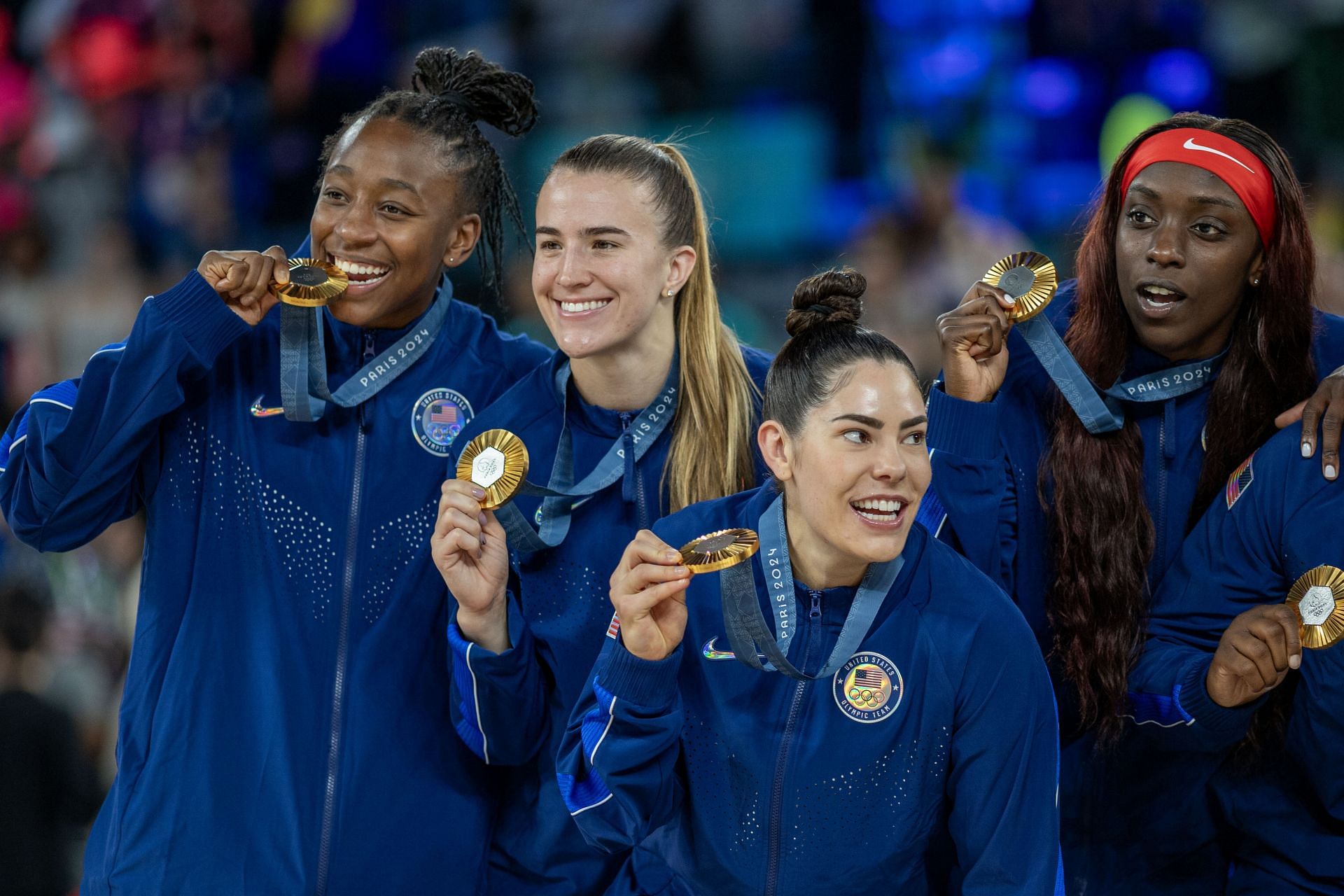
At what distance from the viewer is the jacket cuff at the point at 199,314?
9.74 feet

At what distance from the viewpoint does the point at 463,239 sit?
132 inches

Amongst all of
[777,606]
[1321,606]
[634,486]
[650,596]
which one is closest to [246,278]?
[634,486]

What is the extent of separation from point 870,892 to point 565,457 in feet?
3.26

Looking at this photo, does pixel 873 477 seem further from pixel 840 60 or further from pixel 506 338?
pixel 840 60

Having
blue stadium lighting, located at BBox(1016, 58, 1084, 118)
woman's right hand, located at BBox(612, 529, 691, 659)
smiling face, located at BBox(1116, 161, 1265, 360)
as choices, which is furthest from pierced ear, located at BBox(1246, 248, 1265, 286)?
blue stadium lighting, located at BBox(1016, 58, 1084, 118)

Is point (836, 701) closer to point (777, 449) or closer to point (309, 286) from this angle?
point (777, 449)

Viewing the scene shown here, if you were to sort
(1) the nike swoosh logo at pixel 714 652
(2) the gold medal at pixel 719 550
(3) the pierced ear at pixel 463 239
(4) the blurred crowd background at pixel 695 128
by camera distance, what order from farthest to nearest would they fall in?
(4) the blurred crowd background at pixel 695 128
(3) the pierced ear at pixel 463 239
(1) the nike swoosh logo at pixel 714 652
(2) the gold medal at pixel 719 550

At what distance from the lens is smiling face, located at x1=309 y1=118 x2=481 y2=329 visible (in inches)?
125

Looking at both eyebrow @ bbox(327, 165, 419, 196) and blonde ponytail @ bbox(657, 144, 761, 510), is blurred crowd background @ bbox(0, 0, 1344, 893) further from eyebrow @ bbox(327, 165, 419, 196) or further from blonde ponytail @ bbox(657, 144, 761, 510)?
blonde ponytail @ bbox(657, 144, 761, 510)

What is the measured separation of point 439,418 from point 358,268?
0.34 metres

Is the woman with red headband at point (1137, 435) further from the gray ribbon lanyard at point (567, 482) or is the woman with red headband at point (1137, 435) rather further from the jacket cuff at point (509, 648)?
the jacket cuff at point (509, 648)

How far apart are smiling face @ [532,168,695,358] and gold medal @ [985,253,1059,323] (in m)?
0.66

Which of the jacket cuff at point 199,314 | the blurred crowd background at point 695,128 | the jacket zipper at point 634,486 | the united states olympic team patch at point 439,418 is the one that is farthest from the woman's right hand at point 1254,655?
the blurred crowd background at point 695,128

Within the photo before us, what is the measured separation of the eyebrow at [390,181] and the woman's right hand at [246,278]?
0.83ft
